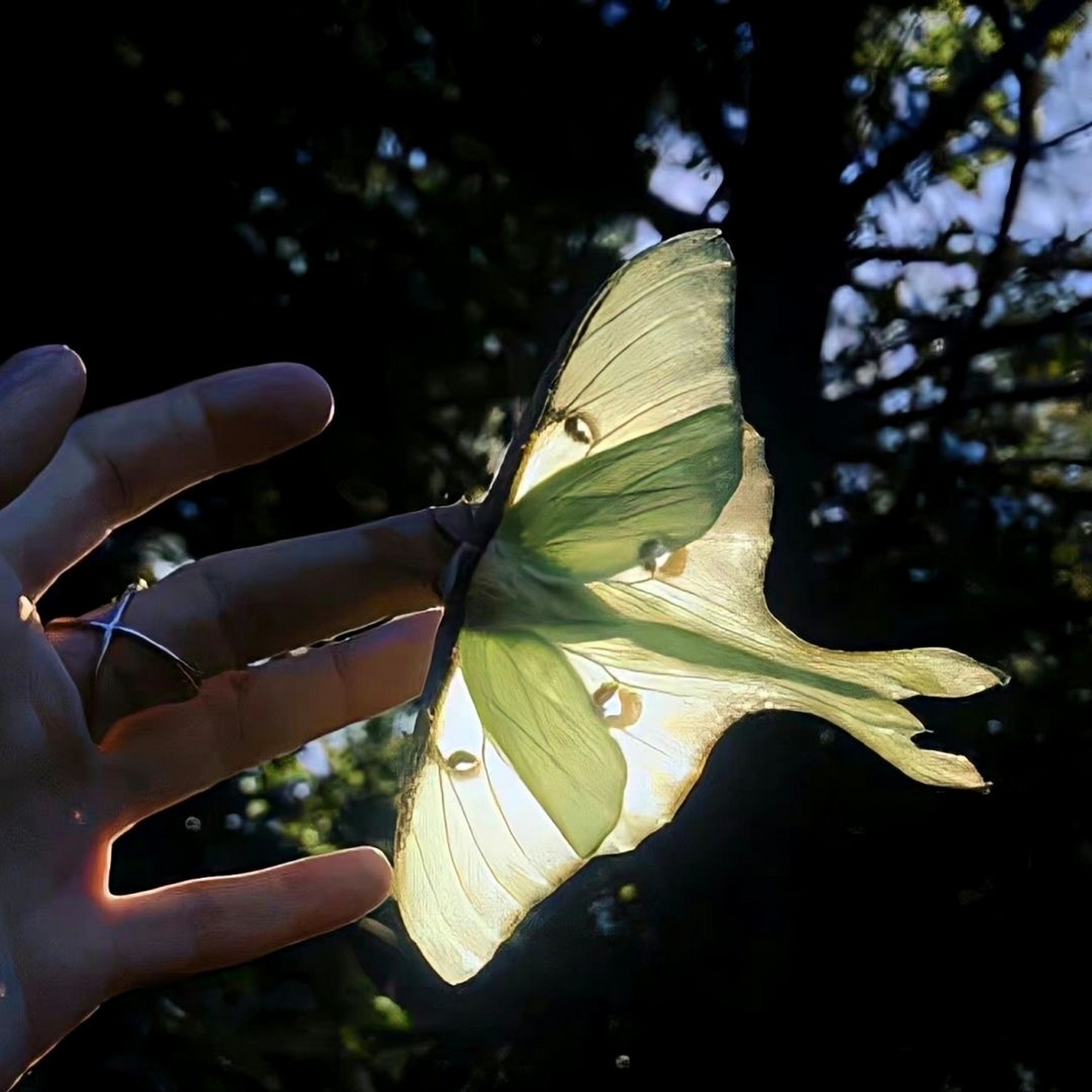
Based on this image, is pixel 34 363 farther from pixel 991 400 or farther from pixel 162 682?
pixel 991 400

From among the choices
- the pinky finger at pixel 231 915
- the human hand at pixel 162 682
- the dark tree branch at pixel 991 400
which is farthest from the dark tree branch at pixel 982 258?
the pinky finger at pixel 231 915

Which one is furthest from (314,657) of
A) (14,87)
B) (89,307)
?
(14,87)

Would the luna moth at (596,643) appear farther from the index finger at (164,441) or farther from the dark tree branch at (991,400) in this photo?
the dark tree branch at (991,400)

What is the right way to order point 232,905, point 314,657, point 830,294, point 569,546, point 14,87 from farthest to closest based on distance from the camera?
point 830,294
point 14,87
point 314,657
point 232,905
point 569,546

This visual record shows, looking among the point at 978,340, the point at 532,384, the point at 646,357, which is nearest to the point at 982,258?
the point at 978,340

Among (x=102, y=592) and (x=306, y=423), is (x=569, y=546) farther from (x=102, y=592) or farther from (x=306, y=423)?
(x=102, y=592)

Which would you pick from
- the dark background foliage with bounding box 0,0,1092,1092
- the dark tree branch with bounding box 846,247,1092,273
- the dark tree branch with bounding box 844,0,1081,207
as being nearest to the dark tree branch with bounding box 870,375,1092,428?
the dark background foliage with bounding box 0,0,1092,1092
